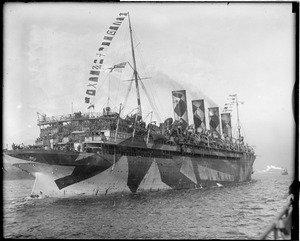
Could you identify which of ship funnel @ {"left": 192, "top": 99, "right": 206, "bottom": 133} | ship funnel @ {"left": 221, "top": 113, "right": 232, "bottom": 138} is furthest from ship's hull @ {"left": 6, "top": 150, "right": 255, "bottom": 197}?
ship funnel @ {"left": 221, "top": 113, "right": 232, "bottom": 138}

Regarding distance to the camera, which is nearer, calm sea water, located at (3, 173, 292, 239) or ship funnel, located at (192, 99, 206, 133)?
calm sea water, located at (3, 173, 292, 239)

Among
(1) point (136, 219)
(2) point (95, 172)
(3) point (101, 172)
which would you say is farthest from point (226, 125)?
(1) point (136, 219)

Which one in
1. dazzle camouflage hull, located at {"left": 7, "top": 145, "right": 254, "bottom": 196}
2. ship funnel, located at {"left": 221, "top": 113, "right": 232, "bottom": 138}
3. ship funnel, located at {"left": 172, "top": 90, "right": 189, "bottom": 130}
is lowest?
dazzle camouflage hull, located at {"left": 7, "top": 145, "right": 254, "bottom": 196}

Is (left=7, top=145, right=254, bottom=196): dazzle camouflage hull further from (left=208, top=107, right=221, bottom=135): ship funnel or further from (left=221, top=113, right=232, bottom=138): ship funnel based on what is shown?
(left=221, top=113, right=232, bottom=138): ship funnel

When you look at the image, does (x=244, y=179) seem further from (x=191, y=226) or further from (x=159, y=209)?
(x=191, y=226)

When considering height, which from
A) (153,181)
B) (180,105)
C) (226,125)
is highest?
(180,105)

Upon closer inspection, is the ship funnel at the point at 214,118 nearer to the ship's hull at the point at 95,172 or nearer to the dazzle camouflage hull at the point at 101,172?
the dazzle camouflage hull at the point at 101,172

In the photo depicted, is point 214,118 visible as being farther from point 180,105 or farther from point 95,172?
point 95,172
